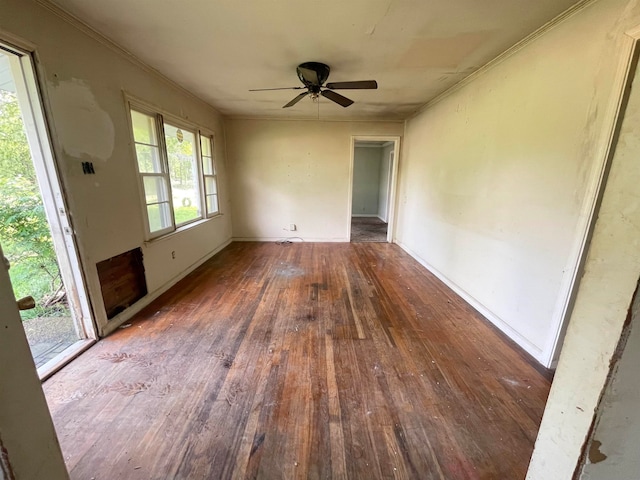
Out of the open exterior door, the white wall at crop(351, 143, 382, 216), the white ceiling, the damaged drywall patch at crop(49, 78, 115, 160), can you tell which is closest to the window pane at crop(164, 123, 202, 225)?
the white ceiling

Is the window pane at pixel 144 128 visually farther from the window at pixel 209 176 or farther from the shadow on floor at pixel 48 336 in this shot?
the shadow on floor at pixel 48 336

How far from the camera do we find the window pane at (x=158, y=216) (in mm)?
2964

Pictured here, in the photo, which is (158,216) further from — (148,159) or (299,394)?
(299,394)

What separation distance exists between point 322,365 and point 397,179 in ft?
13.7

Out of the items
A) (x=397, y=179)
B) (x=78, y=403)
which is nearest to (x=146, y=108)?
(x=78, y=403)

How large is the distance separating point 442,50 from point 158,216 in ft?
11.3

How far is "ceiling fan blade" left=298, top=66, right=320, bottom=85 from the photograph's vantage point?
2.60 m

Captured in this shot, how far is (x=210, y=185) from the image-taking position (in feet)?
15.0

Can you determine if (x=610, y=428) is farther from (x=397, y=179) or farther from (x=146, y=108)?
(x=397, y=179)

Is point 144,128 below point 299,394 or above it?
above

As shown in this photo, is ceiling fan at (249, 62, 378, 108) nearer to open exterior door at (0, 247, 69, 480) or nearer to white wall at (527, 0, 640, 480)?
white wall at (527, 0, 640, 480)

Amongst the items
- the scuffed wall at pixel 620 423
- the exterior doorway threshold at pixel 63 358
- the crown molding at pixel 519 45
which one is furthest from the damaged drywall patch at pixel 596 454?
the exterior doorway threshold at pixel 63 358

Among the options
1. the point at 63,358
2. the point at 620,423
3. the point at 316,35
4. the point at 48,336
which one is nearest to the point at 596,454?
the point at 620,423

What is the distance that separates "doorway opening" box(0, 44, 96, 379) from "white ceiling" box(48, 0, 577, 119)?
71 centimetres
